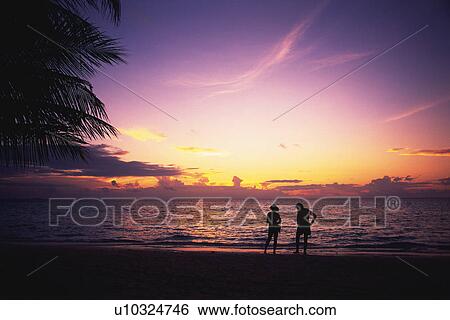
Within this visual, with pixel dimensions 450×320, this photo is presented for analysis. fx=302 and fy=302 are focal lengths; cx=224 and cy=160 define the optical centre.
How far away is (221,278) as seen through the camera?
26.7ft

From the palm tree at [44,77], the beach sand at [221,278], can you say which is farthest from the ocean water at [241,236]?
the palm tree at [44,77]

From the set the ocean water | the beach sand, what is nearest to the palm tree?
the beach sand

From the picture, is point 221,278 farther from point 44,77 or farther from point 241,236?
point 241,236

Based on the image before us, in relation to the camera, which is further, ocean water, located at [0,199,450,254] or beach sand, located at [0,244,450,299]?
ocean water, located at [0,199,450,254]

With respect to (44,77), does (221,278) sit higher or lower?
lower

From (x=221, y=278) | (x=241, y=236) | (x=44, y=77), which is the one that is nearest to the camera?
(x=44, y=77)

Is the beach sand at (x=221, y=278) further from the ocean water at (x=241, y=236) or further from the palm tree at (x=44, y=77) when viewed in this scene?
the ocean water at (x=241, y=236)

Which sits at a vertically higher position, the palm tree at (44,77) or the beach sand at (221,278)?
the palm tree at (44,77)

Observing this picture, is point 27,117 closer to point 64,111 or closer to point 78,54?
point 64,111

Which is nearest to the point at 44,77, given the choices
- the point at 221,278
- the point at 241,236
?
the point at 221,278

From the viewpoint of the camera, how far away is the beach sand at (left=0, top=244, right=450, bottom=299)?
659cm

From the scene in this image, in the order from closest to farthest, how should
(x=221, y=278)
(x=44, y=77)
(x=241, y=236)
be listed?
(x=44, y=77)
(x=221, y=278)
(x=241, y=236)

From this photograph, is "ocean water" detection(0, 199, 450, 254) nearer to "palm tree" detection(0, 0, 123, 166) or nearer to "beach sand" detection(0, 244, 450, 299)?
"beach sand" detection(0, 244, 450, 299)

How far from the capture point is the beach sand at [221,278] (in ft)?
21.6
